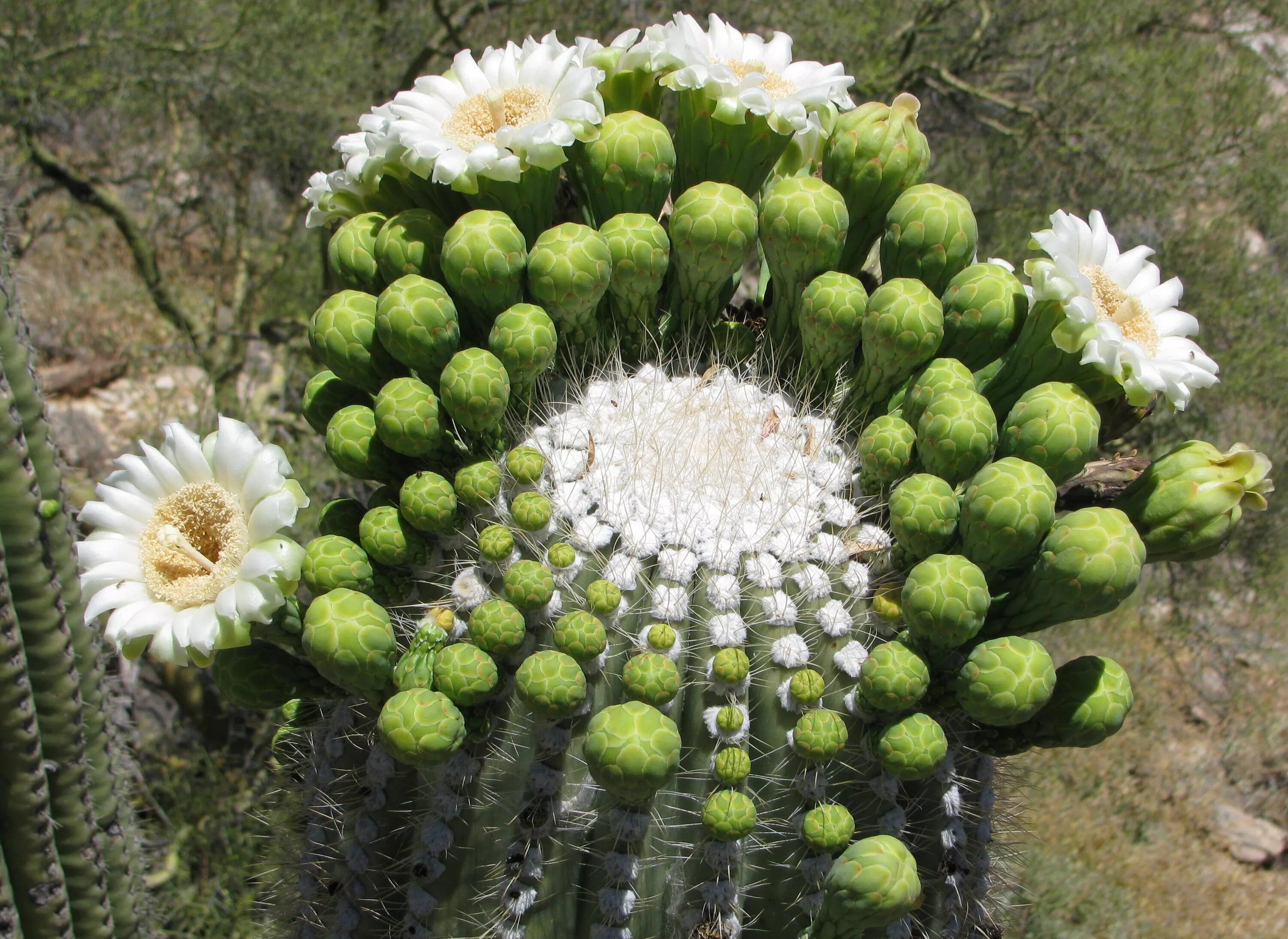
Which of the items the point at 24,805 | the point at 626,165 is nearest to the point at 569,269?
the point at 626,165

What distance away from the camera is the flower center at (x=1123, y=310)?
1.77 meters

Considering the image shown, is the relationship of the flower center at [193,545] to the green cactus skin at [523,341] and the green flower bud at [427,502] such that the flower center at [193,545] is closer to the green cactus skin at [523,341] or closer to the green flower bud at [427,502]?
the green flower bud at [427,502]

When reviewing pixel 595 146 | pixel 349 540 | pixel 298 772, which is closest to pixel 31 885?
pixel 298 772

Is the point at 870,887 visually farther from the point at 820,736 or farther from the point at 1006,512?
the point at 1006,512

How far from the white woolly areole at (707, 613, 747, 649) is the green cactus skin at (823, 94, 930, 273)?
828mm

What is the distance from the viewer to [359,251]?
74.0 inches

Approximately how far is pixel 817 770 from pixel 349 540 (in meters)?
0.89

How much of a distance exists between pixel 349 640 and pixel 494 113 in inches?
38.4

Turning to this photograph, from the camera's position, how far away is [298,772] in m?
2.09

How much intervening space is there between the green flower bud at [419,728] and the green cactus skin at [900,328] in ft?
3.08

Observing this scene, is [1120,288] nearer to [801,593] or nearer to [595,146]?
[801,593]

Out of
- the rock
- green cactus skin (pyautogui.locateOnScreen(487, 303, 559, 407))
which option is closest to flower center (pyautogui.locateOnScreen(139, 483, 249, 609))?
green cactus skin (pyautogui.locateOnScreen(487, 303, 559, 407))

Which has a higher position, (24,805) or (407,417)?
(407,417)

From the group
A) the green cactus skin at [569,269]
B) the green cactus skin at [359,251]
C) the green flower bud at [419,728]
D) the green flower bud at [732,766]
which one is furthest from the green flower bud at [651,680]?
the green cactus skin at [359,251]
